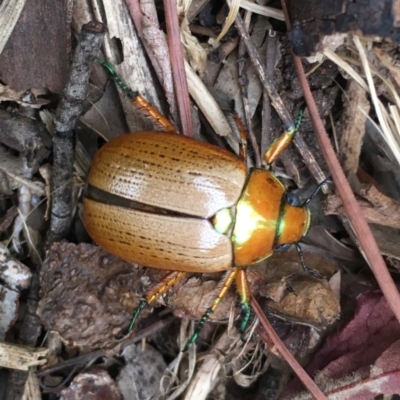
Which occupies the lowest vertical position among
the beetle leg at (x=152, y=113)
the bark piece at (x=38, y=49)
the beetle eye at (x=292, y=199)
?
the beetle eye at (x=292, y=199)

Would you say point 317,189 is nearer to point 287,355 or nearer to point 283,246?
point 283,246

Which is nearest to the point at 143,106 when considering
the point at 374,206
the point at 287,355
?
the point at 374,206

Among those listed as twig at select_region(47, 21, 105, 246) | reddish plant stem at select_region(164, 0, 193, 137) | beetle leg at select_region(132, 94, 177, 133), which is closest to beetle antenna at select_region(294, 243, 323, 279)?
reddish plant stem at select_region(164, 0, 193, 137)

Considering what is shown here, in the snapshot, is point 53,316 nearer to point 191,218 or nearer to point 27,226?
point 27,226

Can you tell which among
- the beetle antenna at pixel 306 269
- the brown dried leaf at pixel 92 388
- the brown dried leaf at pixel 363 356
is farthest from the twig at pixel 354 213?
the brown dried leaf at pixel 92 388

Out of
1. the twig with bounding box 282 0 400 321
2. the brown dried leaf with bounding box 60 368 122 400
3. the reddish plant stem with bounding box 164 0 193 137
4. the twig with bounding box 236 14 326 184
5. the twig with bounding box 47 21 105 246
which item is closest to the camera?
the twig with bounding box 47 21 105 246

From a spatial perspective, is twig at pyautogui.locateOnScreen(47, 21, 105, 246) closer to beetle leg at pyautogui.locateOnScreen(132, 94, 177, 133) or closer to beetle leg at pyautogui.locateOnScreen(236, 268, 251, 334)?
beetle leg at pyautogui.locateOnScreen(132, 94, 177, 133)

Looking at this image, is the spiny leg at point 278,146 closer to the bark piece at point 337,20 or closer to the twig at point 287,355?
the bark piece at point 337,20
